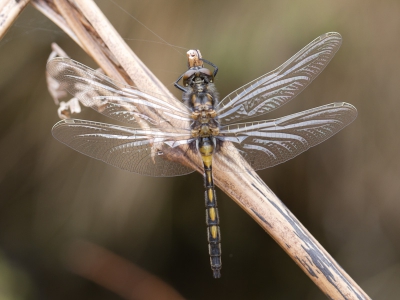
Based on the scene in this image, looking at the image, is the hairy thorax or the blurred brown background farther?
the blurred brown background

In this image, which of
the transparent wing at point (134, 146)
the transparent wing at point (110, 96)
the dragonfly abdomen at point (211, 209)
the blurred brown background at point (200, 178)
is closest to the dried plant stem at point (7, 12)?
the transparent wing at point (110, 96)

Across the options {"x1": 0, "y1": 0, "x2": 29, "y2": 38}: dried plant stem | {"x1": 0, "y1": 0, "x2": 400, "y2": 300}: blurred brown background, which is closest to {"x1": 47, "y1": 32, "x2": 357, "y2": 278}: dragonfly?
{"x1": 0, "y1": 0, "x2": 29, "y2": 38}: dried plant stem

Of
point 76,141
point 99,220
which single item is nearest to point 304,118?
point 76,141

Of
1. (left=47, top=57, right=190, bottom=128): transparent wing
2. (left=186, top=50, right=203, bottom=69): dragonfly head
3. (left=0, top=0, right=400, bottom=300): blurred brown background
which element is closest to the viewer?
(left=47, top=57, right=190, bottom=128): transparent wing

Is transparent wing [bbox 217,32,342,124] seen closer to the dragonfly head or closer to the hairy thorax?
the hairy thorax

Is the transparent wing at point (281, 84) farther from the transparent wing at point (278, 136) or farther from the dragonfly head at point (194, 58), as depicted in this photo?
the dragonfly head at point (194, 58)

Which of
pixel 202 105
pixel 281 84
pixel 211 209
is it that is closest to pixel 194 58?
pixel 202 105

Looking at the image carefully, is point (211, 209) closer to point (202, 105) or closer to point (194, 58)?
point (202, 105)
